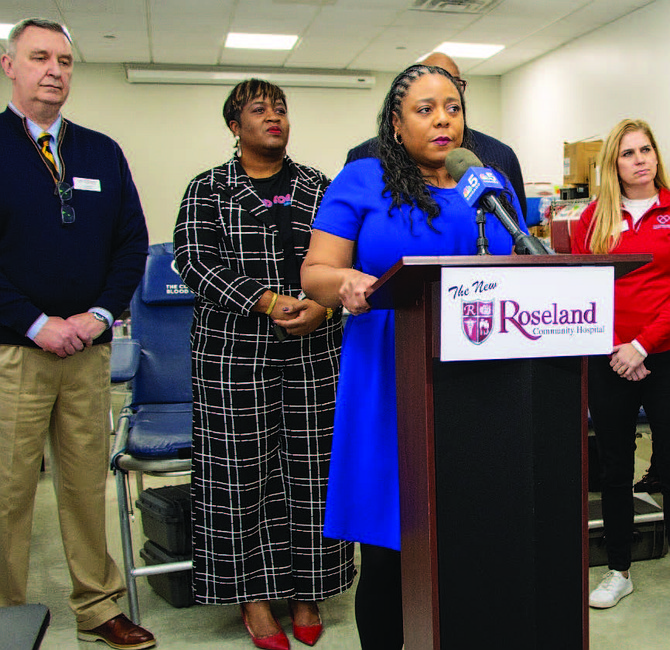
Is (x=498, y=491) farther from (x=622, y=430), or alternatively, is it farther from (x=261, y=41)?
(x=261, y=41)

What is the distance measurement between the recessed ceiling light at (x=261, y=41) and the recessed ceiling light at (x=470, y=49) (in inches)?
59.8

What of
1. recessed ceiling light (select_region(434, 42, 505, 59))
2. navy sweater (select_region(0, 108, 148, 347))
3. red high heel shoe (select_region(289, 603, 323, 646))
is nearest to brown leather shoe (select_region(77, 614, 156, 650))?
red high heel shoe (select_region(289, 603, 323, 646))

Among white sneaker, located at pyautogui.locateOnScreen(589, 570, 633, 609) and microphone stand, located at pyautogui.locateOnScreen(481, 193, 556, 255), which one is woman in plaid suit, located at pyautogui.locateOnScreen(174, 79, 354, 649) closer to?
white sneaker, located at pyautogui.locateOnScreen(589, 570, 633, 609)

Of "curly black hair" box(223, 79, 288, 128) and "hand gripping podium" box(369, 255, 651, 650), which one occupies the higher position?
"curly black hair" box(223, 79, 288, 128)

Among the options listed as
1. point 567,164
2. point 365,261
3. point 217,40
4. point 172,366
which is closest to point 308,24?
point 217,40

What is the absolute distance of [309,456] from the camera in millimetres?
2139

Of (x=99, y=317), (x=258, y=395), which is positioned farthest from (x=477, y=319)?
(x=99, y=317)

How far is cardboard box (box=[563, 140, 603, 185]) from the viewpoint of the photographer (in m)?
5.82

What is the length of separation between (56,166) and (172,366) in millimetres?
948

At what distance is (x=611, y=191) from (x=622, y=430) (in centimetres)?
72

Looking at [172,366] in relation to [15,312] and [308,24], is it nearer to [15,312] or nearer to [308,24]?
[15,312]

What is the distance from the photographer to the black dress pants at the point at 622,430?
2.20 metres

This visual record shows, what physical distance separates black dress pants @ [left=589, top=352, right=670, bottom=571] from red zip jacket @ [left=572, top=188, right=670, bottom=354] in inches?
3.9

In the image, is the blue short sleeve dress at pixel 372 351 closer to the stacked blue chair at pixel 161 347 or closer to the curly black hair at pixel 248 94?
the curly black hair at pixel 248 94
